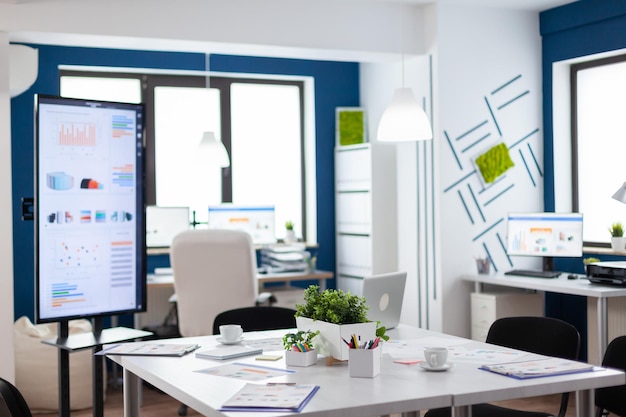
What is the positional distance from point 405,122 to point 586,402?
215cm

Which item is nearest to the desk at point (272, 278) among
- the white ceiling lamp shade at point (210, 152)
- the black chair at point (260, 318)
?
the white ceiling lamp shade at point (210, 152)

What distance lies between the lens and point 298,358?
2.80m

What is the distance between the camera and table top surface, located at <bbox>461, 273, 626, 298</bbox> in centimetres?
488

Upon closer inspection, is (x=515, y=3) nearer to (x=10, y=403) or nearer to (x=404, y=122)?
(x=404, y=122)

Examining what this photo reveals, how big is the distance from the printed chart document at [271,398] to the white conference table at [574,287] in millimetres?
2832

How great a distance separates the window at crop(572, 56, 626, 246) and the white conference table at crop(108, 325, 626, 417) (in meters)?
3.55

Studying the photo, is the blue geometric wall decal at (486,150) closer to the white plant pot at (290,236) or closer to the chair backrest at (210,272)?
the chair backrest at (210,272)

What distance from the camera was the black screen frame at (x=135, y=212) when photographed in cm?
358

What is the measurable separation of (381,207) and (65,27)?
2914mm

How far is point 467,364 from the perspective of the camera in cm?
275

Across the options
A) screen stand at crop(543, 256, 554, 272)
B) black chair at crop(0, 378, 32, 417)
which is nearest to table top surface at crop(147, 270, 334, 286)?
screen stand at crop(543, 256, 554, 272)

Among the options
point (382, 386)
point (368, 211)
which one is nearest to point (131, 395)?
point (382, 386)

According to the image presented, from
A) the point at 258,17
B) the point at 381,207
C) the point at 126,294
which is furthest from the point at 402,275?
the point at 381,207

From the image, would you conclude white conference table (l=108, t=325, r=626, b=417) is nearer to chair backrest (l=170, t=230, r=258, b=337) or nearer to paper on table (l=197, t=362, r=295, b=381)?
paper on table (l=197, t=362, r=295, b=381)
